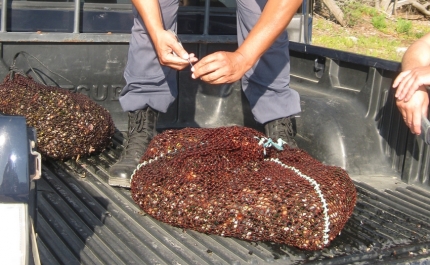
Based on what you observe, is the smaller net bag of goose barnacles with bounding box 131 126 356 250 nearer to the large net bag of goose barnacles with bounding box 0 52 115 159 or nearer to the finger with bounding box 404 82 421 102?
the finger with bounding box 404 82 421 102

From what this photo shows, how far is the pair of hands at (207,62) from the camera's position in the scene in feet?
7.25

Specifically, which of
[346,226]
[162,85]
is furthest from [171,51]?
[346,226]

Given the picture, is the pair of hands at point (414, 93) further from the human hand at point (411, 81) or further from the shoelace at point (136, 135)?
→ the shoelace at point (136, 135)

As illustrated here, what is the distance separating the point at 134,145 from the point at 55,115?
1.18 ft

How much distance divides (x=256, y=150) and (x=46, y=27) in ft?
4.24

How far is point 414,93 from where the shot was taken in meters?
2.45

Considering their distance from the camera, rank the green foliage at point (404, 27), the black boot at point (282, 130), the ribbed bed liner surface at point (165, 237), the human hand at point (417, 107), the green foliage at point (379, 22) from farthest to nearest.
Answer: the green foliage at point (379, 22) → the green foliage at point (404, 27) → the black boot at point (282, 130) → the human hand at point (417, 107) → the ribbed bed liner surface at point (165, 237)

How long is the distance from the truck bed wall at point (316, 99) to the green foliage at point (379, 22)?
29.4ft

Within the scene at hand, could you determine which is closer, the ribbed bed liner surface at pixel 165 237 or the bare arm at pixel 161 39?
the ribbed bed liner surface at pixel 165 237

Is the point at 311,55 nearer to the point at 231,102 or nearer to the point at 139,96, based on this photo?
the point at 231,102

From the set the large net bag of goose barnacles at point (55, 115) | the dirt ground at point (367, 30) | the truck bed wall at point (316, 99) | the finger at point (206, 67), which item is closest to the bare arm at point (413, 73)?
the truck bed wall at point (316, 99)

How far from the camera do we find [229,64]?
224 centimetres

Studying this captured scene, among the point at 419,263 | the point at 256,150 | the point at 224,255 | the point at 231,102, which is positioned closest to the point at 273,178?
the point at 256,150

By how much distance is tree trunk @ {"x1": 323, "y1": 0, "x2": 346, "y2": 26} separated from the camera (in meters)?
11.9
